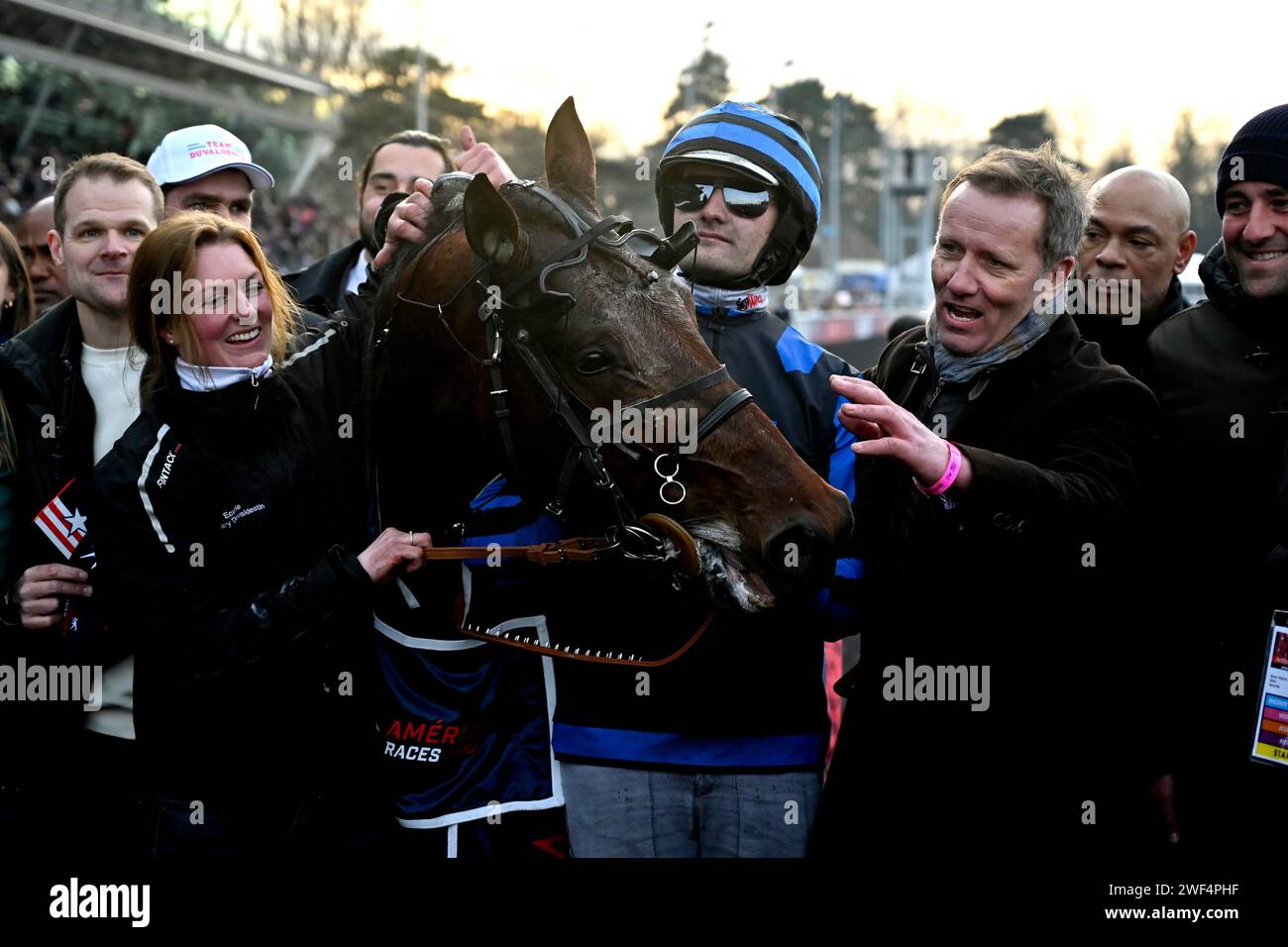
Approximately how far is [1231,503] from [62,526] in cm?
307

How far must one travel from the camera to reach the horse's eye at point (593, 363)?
2.35 meters

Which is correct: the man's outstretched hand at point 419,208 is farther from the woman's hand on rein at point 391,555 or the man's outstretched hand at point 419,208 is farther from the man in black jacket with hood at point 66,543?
the man in black jacket with hood at point 66,543

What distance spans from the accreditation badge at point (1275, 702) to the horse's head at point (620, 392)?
1230 mm

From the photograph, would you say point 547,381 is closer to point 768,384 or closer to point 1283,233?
point 768,384

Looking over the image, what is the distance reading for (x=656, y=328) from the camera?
7.72ft

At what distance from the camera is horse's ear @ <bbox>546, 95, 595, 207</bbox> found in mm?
2646

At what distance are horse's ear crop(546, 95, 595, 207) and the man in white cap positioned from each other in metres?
1.99

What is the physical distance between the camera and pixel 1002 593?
101 inches

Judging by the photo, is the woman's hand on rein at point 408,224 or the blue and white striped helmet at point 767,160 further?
the blue and white striped helmet at point 767,160

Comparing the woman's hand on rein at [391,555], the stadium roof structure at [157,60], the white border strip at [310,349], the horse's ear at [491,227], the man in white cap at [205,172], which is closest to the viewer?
the horse's ear at [491,227]

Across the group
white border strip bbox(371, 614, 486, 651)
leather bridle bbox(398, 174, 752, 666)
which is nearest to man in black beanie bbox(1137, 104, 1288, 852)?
leather bridle bbox(398, 174, 752, 666)

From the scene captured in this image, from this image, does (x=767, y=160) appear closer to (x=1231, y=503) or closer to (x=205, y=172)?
(x=1231, y=503)

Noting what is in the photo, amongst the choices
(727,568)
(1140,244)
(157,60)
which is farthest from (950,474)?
(157,60)

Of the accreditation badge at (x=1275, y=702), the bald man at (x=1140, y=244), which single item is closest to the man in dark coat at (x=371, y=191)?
the bald man at (x=1140, y=244)
